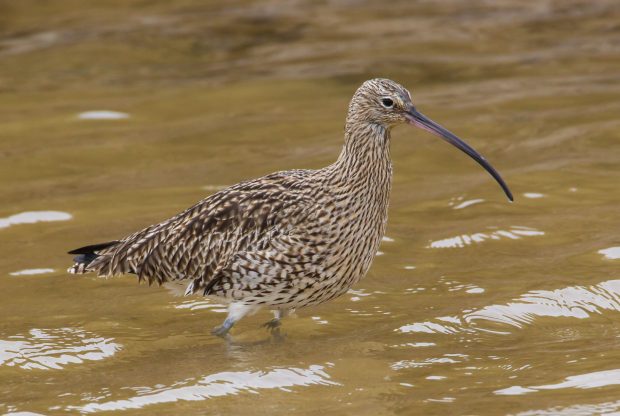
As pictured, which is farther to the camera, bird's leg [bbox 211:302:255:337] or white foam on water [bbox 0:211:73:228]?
white foam on water [bbox 0:211:73:228]

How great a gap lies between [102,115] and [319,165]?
9.71 feet

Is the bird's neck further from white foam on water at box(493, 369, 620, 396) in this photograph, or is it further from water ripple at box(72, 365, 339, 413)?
white foam on water at box(493, 369, 620, 396)

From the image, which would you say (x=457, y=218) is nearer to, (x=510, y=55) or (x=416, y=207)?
(x=416, y=207)

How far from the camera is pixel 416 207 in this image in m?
12.5

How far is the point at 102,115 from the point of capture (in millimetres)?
15219

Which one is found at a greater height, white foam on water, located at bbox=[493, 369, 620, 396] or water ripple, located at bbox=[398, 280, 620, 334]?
water ripple, located at bbox=[398, 280, 620, 334]

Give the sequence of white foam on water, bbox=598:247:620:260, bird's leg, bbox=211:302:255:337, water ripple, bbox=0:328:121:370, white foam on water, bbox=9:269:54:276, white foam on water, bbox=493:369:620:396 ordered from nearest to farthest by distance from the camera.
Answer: white foam on water, bbox=493:369:620:396 → water ripple, bbox=0:328:121:370 → bird's leg, bbox=211:302:255:337 → white foam on water, bbox=598:247:620:260 → white foam on water, bbox=9:269:54:276

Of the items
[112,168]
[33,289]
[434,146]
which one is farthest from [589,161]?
[33,289]

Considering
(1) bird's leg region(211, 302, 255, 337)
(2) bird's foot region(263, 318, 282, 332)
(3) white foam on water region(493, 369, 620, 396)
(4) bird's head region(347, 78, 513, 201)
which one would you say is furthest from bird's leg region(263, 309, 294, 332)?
(3) white foam on water region(493, 369, 620, 396)

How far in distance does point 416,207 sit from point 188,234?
3328 mm

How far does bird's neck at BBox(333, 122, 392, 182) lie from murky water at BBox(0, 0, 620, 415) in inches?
48.3

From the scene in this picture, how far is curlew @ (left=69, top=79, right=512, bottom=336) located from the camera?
9227 millimetres

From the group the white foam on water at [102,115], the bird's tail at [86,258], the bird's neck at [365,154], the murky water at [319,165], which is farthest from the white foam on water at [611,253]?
the white foam on water at [102,115]

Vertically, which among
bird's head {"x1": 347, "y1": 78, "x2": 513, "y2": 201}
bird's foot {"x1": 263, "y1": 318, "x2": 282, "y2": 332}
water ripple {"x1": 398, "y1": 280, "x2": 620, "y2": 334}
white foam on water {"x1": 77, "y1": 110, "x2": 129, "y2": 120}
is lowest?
water ripple {"x1": 398, "y1": 280, "x2": 620, "y2": 334}
